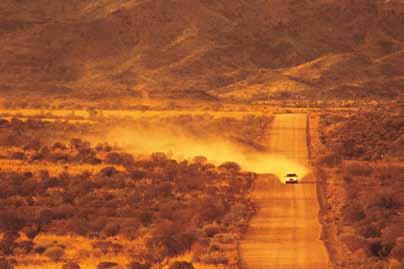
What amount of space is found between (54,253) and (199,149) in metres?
35.4

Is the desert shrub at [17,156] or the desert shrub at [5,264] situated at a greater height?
the desert shrub at [17,156]

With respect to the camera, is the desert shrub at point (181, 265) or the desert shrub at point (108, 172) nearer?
the desert shrub at point (181, 265)

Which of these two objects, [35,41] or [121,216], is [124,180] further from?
[35,41]

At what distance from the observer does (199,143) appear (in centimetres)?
6550

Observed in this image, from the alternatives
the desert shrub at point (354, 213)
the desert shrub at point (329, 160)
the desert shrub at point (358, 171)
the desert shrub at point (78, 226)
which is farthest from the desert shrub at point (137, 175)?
the desert shrub at point (354, 213)

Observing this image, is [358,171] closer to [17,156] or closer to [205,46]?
[17,156]

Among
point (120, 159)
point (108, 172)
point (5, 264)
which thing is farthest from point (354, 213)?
point (120, 159)

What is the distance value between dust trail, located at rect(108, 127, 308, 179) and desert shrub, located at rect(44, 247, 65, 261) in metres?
19.2

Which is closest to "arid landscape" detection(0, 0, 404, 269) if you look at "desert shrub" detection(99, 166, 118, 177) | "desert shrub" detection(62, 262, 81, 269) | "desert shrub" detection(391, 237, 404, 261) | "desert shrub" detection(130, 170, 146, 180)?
"desert shrub" detection(391, 237, 404, 261)

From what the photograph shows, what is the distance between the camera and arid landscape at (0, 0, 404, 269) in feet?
89.5

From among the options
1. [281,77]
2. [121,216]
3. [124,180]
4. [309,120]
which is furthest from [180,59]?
[121,216]

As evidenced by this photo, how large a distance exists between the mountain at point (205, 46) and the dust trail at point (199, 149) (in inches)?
2486

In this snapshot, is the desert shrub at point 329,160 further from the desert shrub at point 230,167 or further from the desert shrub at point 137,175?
the desert shrub at point 137,175

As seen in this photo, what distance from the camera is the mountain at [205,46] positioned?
152 metres
